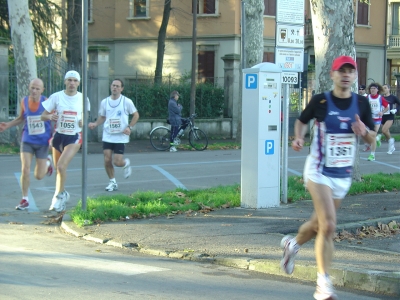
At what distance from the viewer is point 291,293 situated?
6129 mm

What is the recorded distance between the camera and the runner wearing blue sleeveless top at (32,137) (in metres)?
10.5

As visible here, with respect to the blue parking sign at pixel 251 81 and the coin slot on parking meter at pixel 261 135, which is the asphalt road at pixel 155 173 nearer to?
the coin slot on parking meter at pixel 261 135

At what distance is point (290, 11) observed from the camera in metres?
10.6

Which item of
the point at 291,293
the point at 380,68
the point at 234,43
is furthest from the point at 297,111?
the point at 291,293

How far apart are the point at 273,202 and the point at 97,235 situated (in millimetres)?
2998

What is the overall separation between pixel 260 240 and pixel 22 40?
43.7 feet

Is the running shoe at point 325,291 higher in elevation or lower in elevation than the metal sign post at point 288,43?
lower

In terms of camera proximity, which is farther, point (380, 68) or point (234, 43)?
point (380, 68)

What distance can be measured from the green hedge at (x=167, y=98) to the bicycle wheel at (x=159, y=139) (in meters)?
4.71

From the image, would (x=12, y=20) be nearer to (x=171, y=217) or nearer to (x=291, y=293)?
(x=171, y=217)

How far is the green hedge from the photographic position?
88.5 feet

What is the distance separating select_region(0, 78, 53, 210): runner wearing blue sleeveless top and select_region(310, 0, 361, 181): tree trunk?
15.5 feet

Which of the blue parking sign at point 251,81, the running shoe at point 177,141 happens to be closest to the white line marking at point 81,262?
the blue parking sign at point 251,81

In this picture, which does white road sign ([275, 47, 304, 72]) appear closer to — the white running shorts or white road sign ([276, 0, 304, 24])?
white road sign ([276, 0, 304, 24])
